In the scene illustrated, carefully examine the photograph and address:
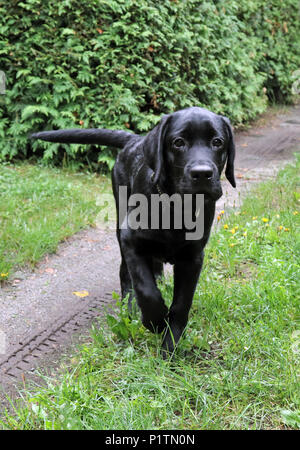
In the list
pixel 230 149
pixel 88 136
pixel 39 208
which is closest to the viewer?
pixel 230 149

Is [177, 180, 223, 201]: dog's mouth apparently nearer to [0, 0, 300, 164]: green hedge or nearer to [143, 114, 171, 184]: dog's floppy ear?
[143, 114, 171, 184]: dog's floppy ear

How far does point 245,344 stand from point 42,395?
1.12 meters

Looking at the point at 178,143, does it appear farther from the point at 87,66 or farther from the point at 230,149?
the point at 87,66

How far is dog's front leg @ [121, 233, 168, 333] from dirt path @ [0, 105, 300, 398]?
2.41 feet

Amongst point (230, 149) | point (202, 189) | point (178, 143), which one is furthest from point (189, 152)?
point (230, 149)

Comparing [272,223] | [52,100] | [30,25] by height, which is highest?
[30,25]

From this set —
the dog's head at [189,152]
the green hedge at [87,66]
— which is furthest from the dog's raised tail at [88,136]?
the green hedge at [87,66]

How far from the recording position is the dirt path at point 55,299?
119 inches

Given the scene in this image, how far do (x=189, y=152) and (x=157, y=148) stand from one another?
212 mm

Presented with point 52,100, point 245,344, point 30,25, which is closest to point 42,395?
point 245,344

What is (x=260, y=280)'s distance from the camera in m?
3.39

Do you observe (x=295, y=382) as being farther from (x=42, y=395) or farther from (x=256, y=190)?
(x=256, y=190)

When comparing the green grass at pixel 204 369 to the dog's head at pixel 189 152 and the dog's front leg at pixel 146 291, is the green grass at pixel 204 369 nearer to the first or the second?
the dog's front leg at pixel 146 291

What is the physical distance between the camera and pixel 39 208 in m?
5.04
